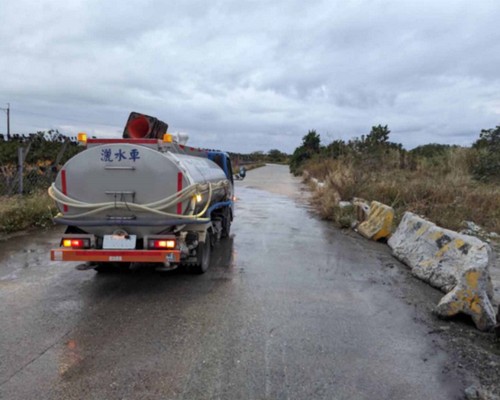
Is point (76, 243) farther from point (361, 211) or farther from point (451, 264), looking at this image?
point (361, 211)

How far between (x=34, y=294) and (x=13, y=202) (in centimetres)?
588

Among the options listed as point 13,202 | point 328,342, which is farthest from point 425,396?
point 13,202

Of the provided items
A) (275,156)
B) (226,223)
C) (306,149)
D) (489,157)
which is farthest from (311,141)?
(275,156)

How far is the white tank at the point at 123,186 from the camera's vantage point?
536 cm

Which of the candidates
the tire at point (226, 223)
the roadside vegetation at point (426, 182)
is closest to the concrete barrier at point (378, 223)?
the roadside vegetation at point (426, 182)

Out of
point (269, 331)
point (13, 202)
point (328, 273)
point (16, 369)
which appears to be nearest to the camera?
point (16, 369)

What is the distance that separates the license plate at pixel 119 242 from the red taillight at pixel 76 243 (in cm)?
29

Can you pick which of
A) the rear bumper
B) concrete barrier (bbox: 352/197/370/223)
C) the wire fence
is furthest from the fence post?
concrete barrier (bbox: 352/197/370/223)

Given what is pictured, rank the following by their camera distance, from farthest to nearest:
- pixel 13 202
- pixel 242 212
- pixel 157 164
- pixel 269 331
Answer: pixel 242 212 → pixel 13 202 → pixel 157 164 → pixel 269 331

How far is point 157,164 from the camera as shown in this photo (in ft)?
17.6

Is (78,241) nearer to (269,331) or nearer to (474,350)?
(269,331)

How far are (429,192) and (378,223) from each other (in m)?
3.18

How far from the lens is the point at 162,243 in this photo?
215 inches

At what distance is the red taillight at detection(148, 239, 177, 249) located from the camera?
546 centimetres
